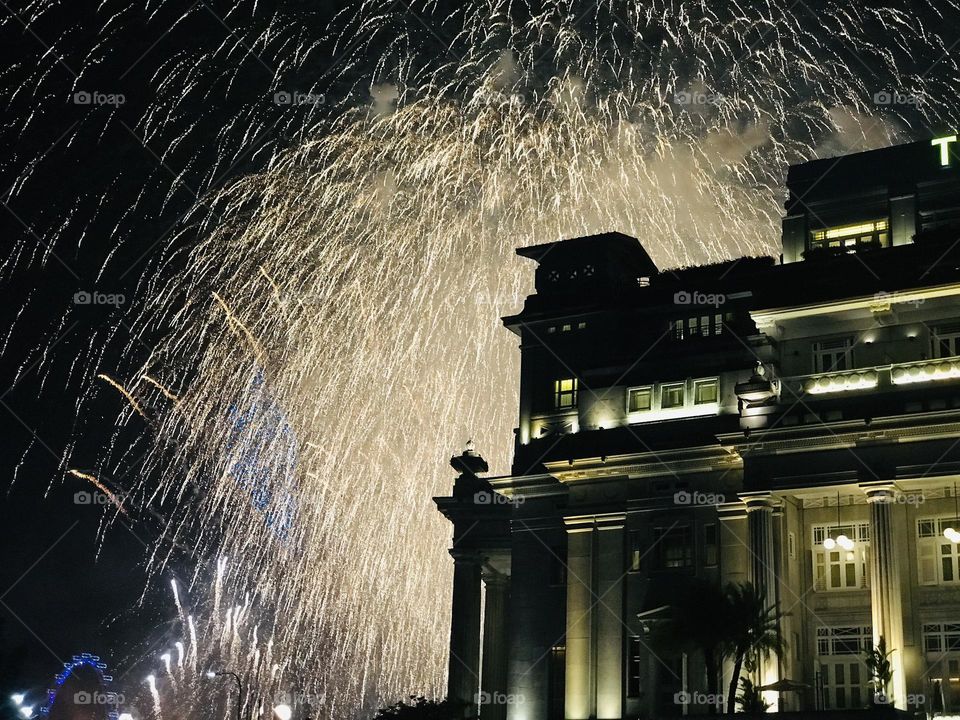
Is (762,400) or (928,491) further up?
(762,400)

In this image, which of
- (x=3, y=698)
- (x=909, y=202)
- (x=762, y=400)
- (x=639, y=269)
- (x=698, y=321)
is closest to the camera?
(x=762, y=400)

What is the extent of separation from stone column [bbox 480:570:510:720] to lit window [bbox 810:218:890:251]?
26031mm

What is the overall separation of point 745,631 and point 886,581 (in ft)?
21.5

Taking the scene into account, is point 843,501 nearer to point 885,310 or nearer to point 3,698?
point 885,310

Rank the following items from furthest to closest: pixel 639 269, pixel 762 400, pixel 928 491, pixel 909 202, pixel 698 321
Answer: pixel 639 269 < pixel 698 321 < pixel 909 202 < pixel 762 400 < pixel 928 491

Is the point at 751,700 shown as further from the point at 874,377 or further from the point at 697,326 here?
the point at 697,326

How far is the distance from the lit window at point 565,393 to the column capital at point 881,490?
1991 cm

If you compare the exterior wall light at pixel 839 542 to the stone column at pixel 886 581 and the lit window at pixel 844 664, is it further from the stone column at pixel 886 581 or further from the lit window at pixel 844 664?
the lit window at pixel 844 664

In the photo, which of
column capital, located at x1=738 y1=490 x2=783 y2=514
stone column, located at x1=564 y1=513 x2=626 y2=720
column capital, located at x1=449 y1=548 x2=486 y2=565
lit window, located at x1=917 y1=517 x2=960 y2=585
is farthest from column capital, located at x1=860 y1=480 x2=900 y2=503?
column capital, located at x1=449 y1=548 x2=486 y2=565

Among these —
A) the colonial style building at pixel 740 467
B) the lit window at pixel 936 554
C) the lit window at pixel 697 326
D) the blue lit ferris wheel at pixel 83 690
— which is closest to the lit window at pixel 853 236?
the colonial style building at pixel 740 467

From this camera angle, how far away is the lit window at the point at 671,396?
65688mm

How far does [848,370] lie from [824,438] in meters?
3.55

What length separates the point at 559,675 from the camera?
217ft

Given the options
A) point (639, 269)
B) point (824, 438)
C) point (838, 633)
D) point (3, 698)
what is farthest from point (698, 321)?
point (3, 698)
